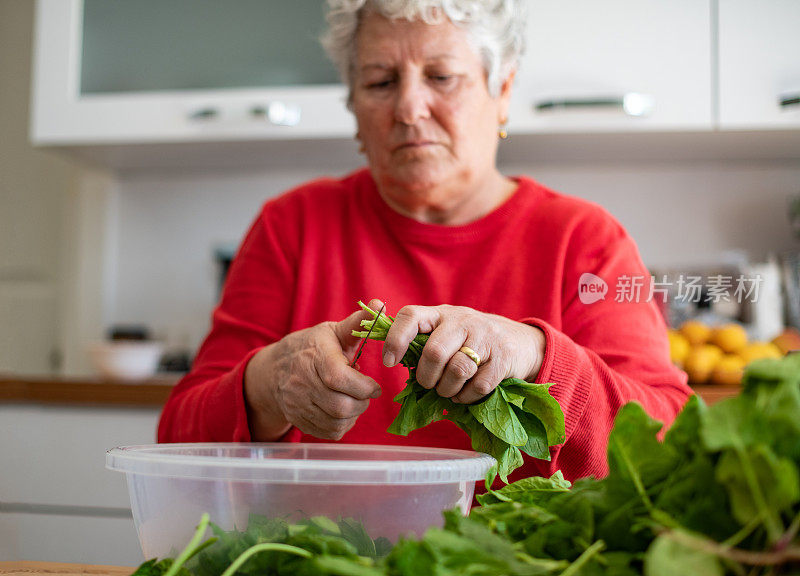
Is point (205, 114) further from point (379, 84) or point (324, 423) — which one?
point (324, 423)

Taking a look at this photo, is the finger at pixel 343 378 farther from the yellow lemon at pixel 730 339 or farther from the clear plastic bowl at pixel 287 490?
the yellow lemon at pixel 730 339

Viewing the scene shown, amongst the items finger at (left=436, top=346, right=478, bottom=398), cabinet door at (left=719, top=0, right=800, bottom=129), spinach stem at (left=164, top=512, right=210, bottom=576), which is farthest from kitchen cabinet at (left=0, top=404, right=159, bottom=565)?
cabinet door at (left=719, top=0, right=800, bottom=129)

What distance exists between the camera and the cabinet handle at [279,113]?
1.92m

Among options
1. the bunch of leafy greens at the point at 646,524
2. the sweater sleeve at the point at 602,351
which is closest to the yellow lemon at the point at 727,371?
the sweater sleeve at the point at 602,351

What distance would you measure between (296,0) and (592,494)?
1915mm

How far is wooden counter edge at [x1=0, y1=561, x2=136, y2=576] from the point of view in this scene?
0.62m

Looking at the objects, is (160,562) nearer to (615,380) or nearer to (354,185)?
(615,380)

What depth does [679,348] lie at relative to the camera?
170 centimetres

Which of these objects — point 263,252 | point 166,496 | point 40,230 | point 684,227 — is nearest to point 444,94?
point 263,252

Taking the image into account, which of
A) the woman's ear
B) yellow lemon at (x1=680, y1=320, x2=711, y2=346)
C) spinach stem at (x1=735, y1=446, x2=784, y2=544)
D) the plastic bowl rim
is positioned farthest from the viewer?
yellow lemon at (x1=680, y1=320, x2=711, y2=346)

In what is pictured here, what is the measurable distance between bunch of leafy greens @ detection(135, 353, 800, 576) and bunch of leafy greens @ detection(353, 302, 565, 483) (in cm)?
17

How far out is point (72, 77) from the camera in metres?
2.07

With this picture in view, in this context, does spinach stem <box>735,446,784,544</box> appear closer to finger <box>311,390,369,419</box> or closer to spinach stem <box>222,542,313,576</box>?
spinach stem <box>222,542,313,576</box>

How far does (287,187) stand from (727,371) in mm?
1338
